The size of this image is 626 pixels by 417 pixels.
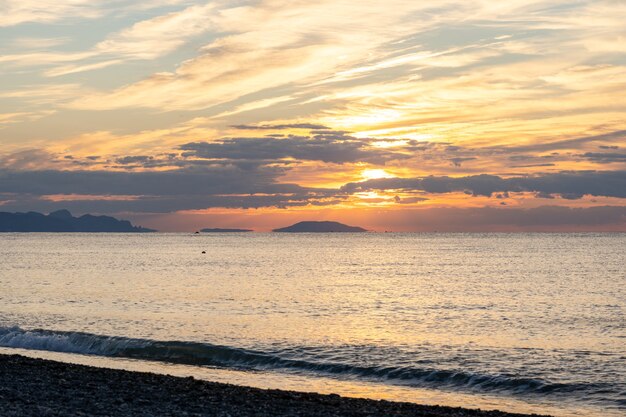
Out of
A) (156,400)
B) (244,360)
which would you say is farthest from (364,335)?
(156,400)

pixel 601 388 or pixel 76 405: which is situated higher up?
pixel 76 405

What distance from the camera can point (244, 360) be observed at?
34688 mm

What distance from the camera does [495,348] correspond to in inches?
1462

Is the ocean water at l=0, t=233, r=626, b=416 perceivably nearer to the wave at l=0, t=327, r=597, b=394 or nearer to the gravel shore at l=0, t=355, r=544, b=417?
the wave at l=0, t=327, r=597, b=394

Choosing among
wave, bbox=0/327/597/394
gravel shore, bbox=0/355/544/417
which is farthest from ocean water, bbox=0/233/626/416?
gravel shore, bbox=0/355/544/417

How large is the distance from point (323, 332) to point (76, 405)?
24.4 metres

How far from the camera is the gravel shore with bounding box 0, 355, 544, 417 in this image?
19297 mm

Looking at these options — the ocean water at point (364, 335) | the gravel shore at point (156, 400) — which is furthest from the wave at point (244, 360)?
the gravel shore at point (156, 400)

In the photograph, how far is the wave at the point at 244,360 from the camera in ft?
95.3

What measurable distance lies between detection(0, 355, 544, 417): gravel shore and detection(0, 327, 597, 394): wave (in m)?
6.70

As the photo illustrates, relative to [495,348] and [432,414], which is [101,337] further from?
[432,414]

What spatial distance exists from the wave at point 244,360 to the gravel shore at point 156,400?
6704 millimetres

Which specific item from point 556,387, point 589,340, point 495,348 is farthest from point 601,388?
point 589,340

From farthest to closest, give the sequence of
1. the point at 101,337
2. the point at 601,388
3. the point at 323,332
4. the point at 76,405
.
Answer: the point at 323,332 → the point at 101,337 → the point at 601,388 → the point at 76,405
